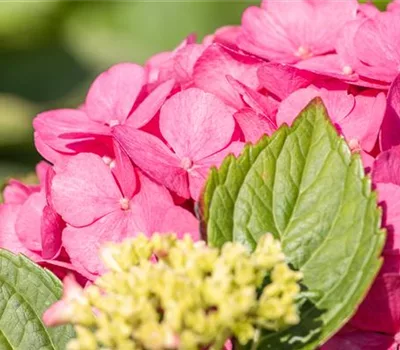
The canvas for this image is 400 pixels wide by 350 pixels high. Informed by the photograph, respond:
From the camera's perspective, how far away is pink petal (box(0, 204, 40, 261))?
1179 millimetres

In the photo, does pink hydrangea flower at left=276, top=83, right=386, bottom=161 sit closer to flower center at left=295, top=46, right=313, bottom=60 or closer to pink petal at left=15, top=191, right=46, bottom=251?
flower center at left=295, top=46, right=313, bottom=60

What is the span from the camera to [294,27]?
1.23 meters

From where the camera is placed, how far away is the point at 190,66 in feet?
3.77

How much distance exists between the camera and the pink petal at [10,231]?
46.4 inches

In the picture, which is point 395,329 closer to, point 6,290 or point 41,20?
point 6,290

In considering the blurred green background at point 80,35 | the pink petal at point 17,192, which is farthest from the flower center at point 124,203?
the blurred green background at point 80,35

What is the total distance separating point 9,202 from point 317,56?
44cm

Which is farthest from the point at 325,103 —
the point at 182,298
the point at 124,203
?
the point at 182,298

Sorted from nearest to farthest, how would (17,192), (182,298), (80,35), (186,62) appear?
(182,298) < (186,62) < (17,192) < (80,35)

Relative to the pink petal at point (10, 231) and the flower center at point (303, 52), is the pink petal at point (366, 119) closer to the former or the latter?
the flower center at point (303, 52)

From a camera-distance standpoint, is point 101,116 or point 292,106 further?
point 101,116

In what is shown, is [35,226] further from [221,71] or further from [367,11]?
[367,11]

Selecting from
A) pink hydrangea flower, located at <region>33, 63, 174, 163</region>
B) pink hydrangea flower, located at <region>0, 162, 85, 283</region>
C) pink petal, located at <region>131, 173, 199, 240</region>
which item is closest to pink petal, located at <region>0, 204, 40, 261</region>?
pink hydrangea flower, located at <region>0, 162, 85, 283</region>

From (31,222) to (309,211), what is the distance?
35 cm
